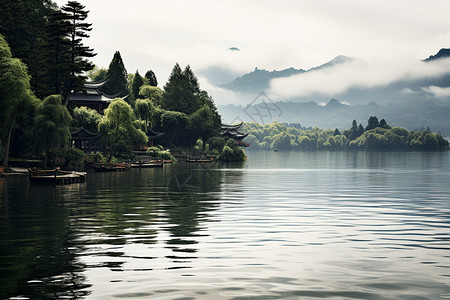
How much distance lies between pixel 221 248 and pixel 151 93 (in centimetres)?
11518

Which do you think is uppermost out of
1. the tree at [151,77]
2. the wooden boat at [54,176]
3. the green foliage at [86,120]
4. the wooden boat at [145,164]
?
the tree at [151,77]

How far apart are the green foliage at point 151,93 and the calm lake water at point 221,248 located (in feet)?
303

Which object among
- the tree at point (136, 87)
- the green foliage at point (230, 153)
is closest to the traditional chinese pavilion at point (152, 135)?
the green foliage at point (230, 153)

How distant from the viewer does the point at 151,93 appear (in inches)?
5197

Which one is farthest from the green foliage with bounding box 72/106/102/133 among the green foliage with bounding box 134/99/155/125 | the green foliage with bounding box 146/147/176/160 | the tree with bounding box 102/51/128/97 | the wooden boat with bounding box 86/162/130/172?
the tree with bounding box 102/51/128/97

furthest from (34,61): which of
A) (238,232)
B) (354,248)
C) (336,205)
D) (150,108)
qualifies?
(354,248)

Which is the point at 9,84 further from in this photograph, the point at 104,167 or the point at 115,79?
the point at 115,79

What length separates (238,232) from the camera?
23.7 meters

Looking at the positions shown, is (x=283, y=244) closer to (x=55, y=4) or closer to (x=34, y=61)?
(x=34, y=61)

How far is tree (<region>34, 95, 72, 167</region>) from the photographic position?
61.7m

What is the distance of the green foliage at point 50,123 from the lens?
61.7 meters

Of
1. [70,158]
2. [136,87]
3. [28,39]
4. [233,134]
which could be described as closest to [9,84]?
[70,158]

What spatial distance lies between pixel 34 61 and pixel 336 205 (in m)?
52.7

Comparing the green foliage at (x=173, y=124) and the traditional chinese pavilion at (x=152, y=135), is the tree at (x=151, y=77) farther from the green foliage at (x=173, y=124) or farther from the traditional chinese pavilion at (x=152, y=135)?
the traditional chinese pavilion at (x=152, y=135)
